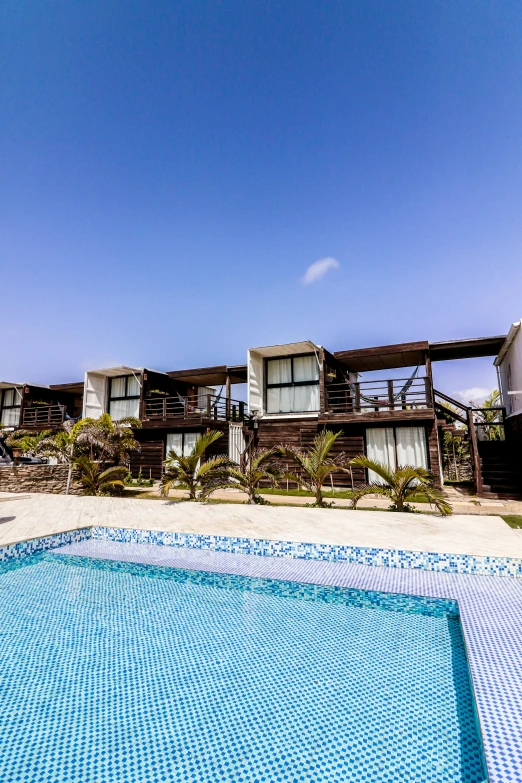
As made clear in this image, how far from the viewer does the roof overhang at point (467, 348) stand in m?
14.2

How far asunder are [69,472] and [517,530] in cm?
1221

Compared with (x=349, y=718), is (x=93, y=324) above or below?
above

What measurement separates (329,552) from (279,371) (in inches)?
506

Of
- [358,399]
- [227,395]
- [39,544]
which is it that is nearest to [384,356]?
[358,399]

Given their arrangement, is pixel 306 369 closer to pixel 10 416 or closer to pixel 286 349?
pixel 286 349

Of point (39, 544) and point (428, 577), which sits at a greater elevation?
point (39, 544)

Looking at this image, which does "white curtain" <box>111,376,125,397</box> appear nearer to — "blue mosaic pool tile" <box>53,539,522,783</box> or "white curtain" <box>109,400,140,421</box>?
"white curtain" <box>109,400,140,421</box>

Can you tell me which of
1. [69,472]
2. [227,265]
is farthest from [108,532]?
[227,265]

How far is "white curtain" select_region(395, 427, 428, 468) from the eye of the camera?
14.3 meters

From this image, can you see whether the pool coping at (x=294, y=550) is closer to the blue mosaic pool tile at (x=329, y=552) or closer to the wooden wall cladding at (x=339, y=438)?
the blue mosaic pool tile at (x=329, y=552)

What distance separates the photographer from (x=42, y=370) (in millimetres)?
43750

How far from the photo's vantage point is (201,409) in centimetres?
1877

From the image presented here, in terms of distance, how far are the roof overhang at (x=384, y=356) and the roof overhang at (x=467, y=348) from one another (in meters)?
0.59

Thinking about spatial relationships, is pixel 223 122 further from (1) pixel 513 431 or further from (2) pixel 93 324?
(1) pixel 513 431
